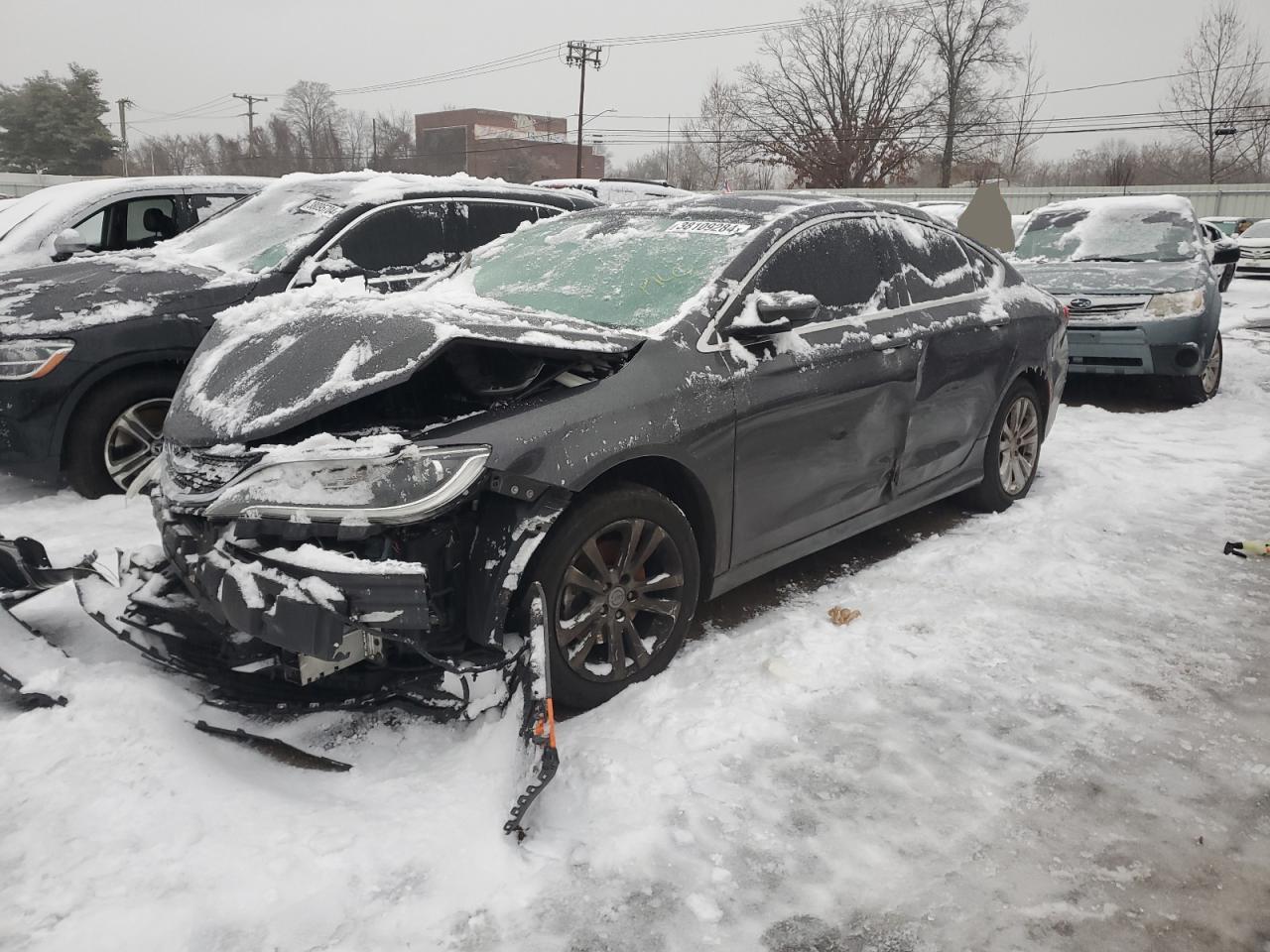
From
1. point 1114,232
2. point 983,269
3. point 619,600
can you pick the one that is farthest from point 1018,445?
point 1114,232

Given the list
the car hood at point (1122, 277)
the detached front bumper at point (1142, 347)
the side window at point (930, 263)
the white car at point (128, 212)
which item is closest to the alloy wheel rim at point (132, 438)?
the white car at point (128, 212)

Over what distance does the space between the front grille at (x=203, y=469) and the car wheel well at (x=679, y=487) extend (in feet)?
3.50

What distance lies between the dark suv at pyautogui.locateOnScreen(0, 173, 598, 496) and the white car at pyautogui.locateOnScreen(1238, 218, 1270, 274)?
22.9 metres

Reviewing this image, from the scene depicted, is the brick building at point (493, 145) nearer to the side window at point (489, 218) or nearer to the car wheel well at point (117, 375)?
the side window at point (489, 218)

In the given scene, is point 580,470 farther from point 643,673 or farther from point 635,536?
point 643,673

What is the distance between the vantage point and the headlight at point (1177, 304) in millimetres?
7941

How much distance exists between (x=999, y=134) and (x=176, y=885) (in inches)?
2241

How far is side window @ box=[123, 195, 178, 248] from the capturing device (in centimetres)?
737

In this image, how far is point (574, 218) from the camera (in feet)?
14.4

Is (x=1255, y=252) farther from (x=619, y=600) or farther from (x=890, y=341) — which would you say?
(x=619, y=600)

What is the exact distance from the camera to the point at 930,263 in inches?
182

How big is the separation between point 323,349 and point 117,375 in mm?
2745

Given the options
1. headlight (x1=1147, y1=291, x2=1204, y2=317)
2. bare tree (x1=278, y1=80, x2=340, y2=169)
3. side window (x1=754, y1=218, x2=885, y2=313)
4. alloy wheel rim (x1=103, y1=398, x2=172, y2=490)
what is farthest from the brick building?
side window (x1=754, y1=218, x2=885, y2=313)

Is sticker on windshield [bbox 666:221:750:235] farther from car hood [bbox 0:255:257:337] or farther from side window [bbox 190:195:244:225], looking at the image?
side window [bbox 190:195:244:225]
